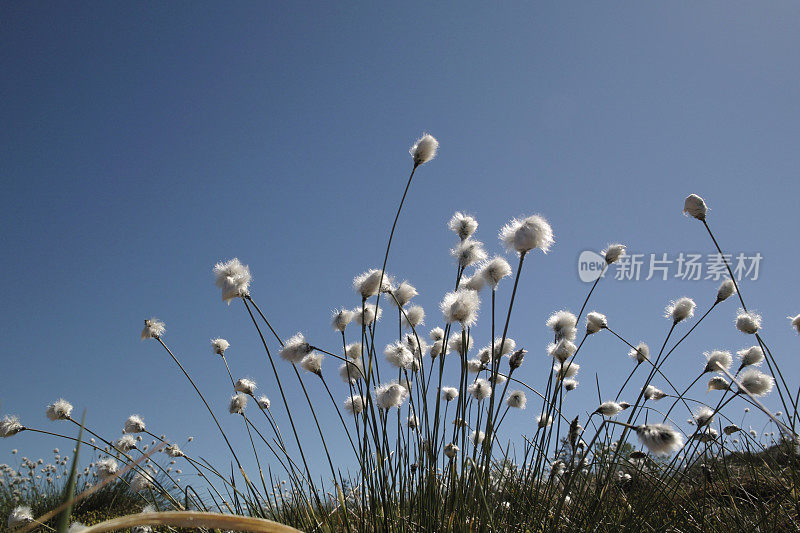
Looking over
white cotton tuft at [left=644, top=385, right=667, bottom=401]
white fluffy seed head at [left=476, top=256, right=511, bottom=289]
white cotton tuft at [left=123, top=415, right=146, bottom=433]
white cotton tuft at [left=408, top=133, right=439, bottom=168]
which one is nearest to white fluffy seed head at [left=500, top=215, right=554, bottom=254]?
white fluffy seed head at [left=476, top=256, right=511, bottom=289]

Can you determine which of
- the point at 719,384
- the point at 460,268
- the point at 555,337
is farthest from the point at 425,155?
the point at 719,384

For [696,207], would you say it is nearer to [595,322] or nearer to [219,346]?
[595,322]

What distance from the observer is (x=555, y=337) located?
3.35 meters

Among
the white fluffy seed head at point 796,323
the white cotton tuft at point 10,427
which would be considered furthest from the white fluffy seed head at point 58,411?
the white fluffy seed head at point 796,323

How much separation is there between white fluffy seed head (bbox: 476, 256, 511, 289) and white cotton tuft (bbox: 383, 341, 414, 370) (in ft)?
2.11

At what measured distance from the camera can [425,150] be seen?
9.34 feet

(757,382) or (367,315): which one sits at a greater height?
(367,315)

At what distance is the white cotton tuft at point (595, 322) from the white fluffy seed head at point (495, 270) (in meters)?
1.11

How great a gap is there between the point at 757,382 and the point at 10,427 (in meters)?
4.54

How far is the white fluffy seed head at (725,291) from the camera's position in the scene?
3.48m

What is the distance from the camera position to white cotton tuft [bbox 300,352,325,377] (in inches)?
115

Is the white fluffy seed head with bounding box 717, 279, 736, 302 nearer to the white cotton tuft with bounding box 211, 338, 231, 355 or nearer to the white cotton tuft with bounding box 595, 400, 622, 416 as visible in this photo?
the white cotton tuft with bounding box 595, 400, 622, 416

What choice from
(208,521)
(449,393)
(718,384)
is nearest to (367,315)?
(449,393)

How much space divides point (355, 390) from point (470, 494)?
105 cm
